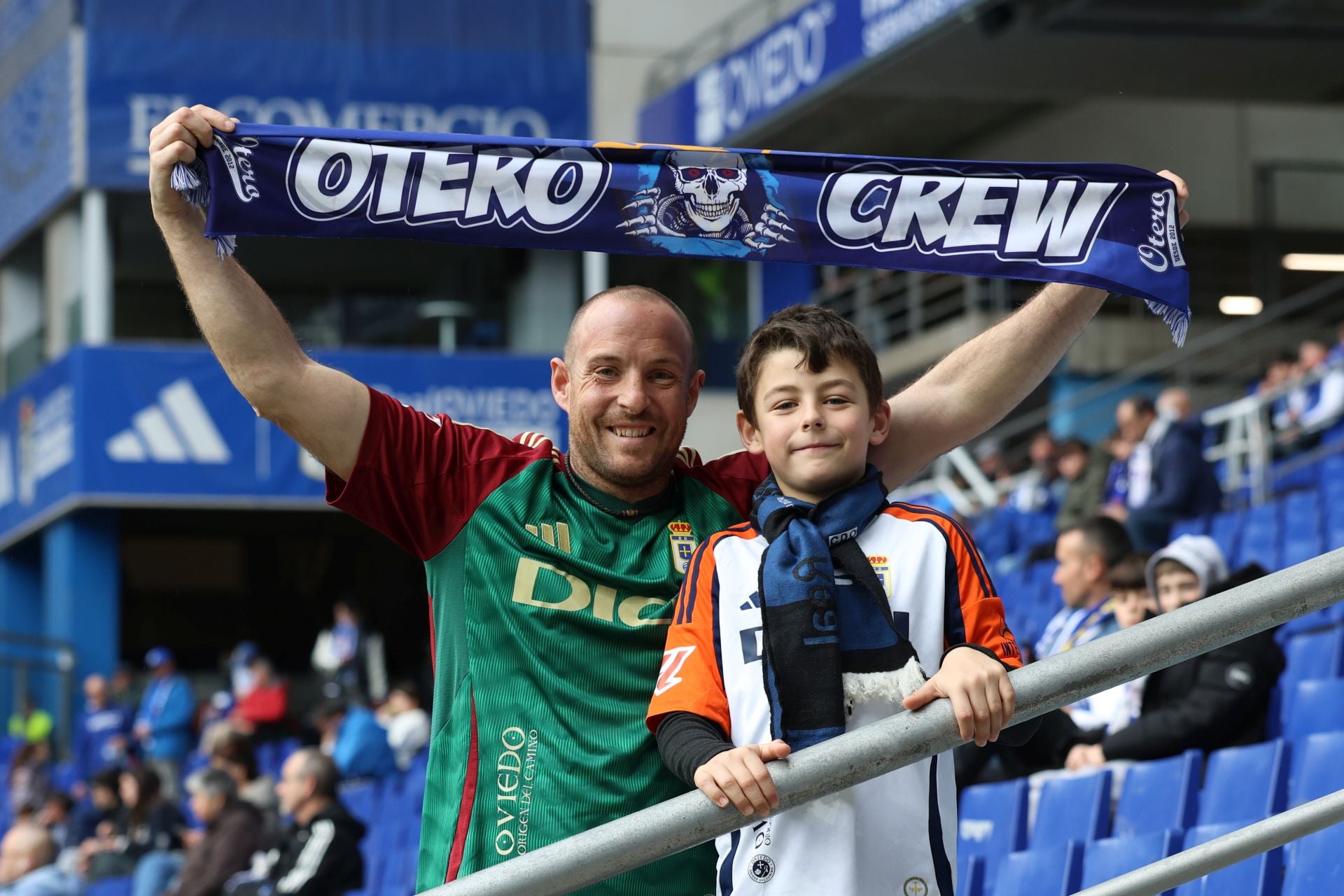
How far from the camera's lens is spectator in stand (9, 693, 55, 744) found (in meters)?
16.2

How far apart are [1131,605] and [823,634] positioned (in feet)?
9.80

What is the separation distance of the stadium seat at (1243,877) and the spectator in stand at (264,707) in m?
11.4

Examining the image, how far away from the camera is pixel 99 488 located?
57.5ft

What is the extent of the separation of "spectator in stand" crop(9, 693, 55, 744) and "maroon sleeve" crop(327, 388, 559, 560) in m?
13.4

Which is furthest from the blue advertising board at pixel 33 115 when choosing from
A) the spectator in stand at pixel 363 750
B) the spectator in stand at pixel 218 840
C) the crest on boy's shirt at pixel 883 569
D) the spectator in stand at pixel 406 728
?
the crest on boy's shirt at pixel 883 569

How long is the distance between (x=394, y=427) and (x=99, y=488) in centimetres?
1572

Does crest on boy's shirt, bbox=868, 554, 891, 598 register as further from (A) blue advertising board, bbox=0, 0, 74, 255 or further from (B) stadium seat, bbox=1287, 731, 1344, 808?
(A) blue advertising board, bbox=0, 0, 74, 255

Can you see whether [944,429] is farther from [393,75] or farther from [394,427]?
[393,75]

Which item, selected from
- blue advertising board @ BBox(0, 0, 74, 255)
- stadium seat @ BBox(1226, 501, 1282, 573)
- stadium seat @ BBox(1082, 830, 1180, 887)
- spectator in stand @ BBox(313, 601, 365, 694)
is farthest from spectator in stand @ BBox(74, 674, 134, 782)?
stadium seat @ BBox(1082, 830, 1180, 887)

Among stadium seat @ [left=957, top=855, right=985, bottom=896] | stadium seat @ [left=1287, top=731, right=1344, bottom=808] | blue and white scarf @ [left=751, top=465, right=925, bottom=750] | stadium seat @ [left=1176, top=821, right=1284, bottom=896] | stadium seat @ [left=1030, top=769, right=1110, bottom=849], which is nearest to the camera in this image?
blue and white scarf @ [left=751, top=465, right=925, bottom=750]

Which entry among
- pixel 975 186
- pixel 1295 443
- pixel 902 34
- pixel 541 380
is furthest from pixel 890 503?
pixel 541 380

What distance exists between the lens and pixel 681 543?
261cm

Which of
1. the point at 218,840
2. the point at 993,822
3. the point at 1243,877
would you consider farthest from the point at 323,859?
the point at 1243,877

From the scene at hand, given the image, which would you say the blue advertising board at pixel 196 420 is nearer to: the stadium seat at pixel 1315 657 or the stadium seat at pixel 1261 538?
the stadium seat at pixel 1261 538
